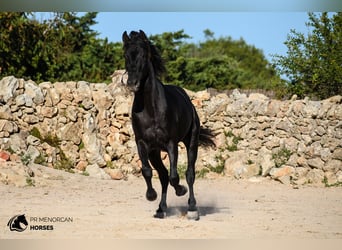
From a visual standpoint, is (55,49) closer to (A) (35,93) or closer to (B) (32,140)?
(A) (35,93)

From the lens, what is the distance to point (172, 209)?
10258mm

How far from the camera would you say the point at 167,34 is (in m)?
26.1

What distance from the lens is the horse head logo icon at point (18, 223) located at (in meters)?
8.20

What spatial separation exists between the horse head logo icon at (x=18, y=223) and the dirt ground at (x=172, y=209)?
0.09 m

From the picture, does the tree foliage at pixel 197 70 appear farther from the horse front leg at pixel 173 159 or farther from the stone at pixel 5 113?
the horse front leg at pixel 173 159

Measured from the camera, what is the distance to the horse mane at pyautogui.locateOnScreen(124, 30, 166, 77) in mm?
8625

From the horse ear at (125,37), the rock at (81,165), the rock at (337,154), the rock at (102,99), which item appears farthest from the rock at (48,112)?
the horse ear at (125,37)

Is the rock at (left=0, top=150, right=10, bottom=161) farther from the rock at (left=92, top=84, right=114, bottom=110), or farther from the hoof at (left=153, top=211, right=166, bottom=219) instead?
the hoof at (left=153, top=211, right=166, bottom=219)

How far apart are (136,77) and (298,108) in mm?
7894

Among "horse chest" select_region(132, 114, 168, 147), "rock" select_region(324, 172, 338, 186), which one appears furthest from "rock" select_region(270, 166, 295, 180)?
"horse chest" select_region(132, 114, 168, 147)

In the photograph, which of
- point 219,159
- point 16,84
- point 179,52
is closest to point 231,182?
point 219,159

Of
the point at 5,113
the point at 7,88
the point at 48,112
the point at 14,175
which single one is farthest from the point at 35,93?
the point at 14,175

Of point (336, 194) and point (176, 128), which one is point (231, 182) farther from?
point (176, 128)

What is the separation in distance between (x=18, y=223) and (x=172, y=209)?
2636 mm
